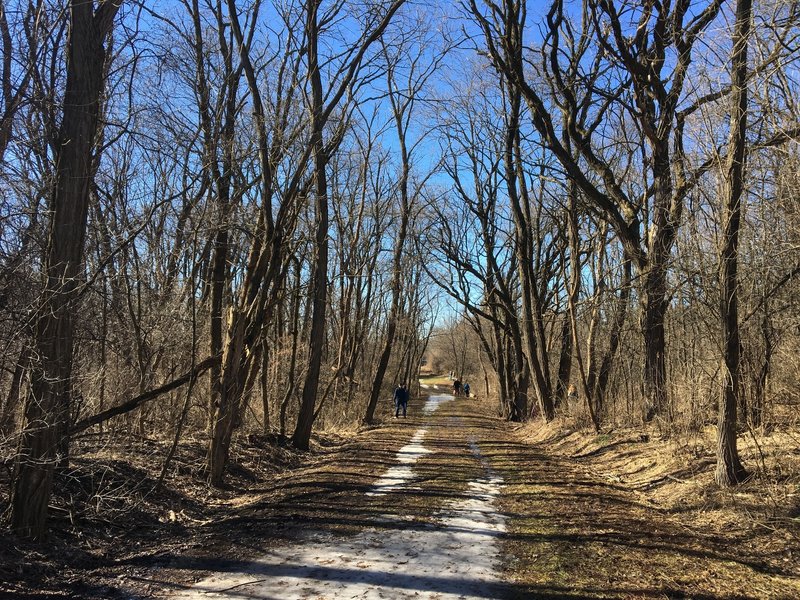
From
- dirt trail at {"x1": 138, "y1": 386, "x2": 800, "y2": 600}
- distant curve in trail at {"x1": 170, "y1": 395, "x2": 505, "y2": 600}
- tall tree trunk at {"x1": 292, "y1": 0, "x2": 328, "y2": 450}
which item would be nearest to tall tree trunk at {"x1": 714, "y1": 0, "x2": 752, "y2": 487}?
dirt trail at {"x1": 138, "y1": 386, "x2": 800, "y2": 600}

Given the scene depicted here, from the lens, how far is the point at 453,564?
16.0 feet

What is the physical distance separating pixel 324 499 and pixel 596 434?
8132mm

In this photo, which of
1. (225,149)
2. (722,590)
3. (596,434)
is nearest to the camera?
(722,590)

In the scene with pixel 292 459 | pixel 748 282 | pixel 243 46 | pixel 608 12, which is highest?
pixel 608 12

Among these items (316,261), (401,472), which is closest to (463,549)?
(401,472)

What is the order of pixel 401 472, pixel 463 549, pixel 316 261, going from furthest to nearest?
pixel 316 261, pixel 401 472, pixel 463 549

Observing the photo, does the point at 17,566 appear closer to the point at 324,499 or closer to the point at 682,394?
the point at 324,499

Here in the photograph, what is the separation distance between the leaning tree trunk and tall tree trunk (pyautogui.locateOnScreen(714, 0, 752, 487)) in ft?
23.8

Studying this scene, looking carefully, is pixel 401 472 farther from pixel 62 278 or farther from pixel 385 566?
pixel 62 278

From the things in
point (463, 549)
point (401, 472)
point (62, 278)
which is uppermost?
point (62, 278)

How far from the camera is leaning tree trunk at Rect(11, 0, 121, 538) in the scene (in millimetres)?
4934

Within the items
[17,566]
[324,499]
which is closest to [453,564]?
[324,499]

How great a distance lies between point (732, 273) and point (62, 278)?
7.52 metres

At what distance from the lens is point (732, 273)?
679 cm
